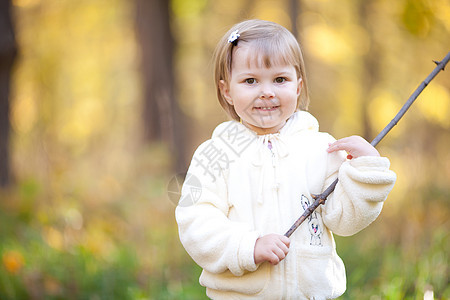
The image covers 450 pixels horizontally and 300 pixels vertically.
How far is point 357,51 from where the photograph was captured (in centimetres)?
1112

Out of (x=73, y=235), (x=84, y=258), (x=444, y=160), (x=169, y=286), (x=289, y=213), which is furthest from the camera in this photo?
(x=444, y=160)

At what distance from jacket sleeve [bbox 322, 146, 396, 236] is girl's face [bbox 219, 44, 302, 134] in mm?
362

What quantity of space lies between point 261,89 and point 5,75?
5528 millimetres

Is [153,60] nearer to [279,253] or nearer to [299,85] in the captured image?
[299,85]

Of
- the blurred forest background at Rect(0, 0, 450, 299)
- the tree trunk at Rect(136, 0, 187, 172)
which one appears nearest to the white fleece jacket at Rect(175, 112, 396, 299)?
the blurred forest background at Rect(0, 0, 450, 299)

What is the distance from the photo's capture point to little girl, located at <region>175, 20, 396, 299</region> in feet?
6.18

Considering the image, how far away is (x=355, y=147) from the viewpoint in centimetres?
189

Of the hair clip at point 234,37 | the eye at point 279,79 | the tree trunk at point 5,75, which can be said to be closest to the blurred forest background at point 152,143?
the tree trunk at point 5,75

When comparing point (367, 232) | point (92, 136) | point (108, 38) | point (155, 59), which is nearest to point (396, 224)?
point (367, 232)

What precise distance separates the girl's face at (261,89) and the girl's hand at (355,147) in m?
0.28

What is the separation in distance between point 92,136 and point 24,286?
9.74 meters

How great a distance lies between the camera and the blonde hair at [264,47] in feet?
6.57

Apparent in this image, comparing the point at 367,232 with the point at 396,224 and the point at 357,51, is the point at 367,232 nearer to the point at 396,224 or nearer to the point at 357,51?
the point at 396,224

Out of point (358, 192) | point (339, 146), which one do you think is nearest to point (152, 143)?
point (339, 146)
